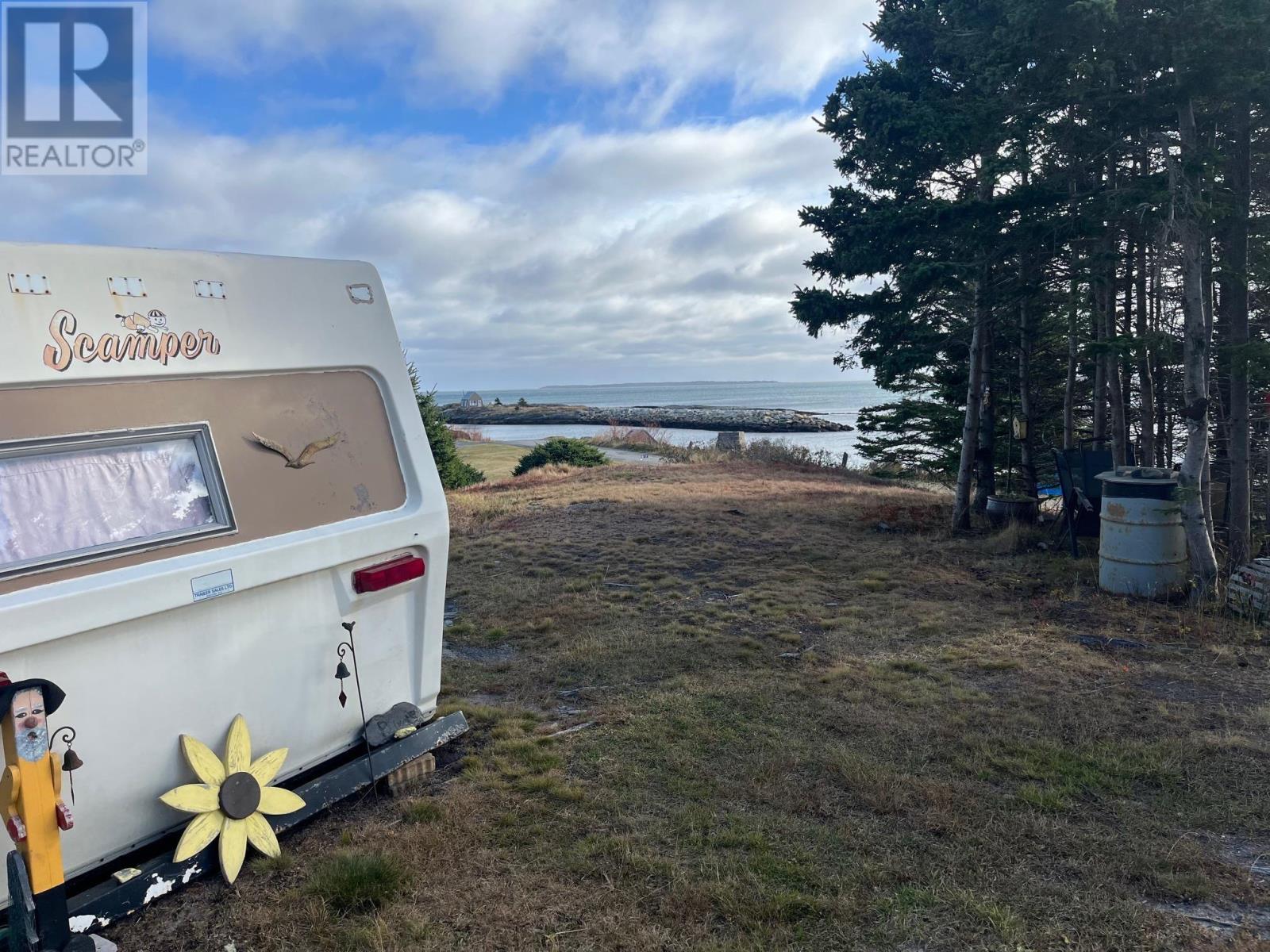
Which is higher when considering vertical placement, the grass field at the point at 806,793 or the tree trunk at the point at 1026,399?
the tree trunk at the point at 1026,399

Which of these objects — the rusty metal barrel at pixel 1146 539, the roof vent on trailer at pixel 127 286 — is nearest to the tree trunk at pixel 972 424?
the rusty metal barrel at pixel 1146 539

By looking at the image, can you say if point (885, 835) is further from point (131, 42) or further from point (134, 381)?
point (131, 42)

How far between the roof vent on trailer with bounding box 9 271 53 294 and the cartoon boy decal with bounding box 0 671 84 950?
1.18 metres

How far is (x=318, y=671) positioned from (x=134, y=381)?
1301 millimetres

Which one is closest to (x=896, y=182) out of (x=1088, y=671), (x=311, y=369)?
(x=1088, y=671)

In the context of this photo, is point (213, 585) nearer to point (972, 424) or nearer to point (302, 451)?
point (302, 451)

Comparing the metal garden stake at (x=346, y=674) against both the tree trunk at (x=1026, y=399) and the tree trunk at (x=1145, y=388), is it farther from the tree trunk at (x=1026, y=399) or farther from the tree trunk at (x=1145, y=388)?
the tree trunk at (x=1026, y=399)

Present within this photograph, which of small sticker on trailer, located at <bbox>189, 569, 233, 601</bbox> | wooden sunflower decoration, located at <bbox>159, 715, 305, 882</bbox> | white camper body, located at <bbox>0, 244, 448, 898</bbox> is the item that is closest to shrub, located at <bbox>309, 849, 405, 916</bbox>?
wooden sunflower decoration, located at <bbox>159, 715, 305, 882</bbox>

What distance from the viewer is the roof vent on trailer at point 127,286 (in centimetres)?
276

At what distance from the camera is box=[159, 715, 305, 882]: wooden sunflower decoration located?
2754 mm

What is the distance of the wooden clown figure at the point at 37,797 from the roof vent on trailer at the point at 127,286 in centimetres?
132

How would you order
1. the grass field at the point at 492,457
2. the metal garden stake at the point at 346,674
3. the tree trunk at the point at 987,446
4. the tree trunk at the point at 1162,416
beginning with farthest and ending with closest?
1. the grass field at the point at 492,457
2. the tree trunk at the point at 987,446
3. the tree trunk at the point at 1162,416
4. the metal garden stake at the point at 346,674

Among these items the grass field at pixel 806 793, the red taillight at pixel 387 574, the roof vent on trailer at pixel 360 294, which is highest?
the roof vent on trailer at pixel 360 294

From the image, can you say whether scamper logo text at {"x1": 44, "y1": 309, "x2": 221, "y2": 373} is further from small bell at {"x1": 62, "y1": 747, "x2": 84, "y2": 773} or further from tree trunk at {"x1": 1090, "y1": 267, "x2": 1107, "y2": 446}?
tree trunk at {"x1": 1090, "y1": 267, "x2": 1107, "y2": 446}
